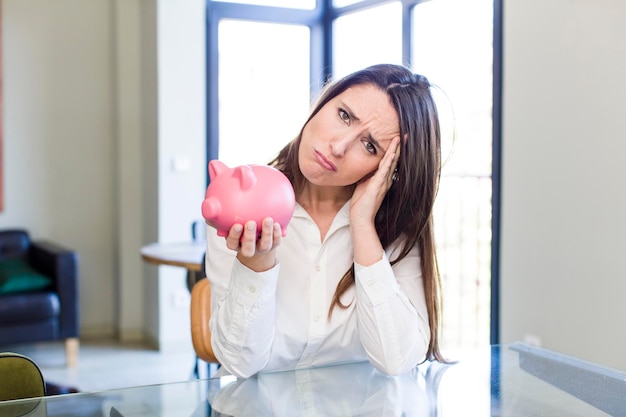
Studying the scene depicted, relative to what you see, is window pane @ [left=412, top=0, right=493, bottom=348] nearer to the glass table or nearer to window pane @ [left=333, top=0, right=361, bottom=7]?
window pane @ [left=333, top=0, right=361, bottom=7]

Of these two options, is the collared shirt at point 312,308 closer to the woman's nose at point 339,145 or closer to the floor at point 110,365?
the woman's nose at point 339,145

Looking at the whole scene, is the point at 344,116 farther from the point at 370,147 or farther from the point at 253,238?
the point at 253,238

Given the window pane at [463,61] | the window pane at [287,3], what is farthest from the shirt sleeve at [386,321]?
the window pane at [287,3]

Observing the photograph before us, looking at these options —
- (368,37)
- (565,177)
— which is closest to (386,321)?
(565,177)

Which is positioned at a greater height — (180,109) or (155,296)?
(180,109)

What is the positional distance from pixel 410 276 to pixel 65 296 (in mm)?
3428

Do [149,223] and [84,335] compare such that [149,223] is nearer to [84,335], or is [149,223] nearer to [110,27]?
[84,335]

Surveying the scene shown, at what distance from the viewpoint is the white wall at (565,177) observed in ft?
9.56

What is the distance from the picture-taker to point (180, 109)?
4938 mm

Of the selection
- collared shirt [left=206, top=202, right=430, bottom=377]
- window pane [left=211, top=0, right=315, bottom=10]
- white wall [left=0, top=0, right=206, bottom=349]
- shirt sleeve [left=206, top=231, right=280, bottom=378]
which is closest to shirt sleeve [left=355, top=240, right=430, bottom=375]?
collared shirt [left=206, top=202, right=430, bottom=377]

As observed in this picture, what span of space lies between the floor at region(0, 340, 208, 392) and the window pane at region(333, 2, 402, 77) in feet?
6.23

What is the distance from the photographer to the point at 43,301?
14.7 feet

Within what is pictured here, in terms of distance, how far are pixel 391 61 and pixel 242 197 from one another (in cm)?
288

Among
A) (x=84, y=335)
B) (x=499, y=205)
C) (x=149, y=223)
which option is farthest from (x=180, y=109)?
(x=499, y=205)
